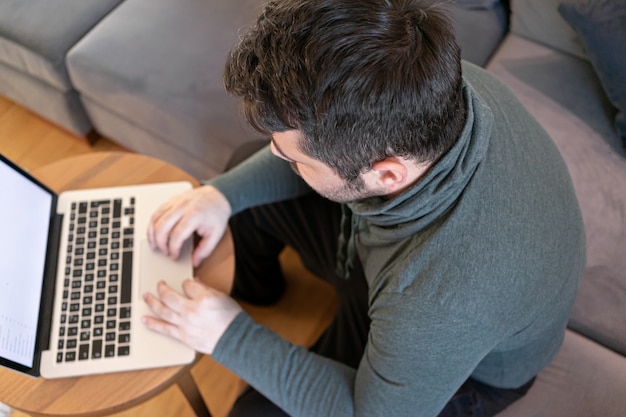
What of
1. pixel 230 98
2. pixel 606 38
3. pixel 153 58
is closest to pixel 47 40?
pixel 153 58

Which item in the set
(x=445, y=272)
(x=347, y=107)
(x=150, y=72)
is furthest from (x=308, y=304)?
(x=347, y=107)

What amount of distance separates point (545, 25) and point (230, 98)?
84cm

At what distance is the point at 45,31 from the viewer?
1.47 metres

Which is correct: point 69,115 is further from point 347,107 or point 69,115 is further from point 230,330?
point 347,107

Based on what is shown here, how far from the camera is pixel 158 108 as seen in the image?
4.47 feet

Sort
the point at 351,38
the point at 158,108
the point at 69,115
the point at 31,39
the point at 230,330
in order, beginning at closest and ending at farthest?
the point at 351,38 < the point at 230,330 < the point at 158,108 < the point at 31,39 < the point at 69,115

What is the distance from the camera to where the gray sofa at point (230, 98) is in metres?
1.08

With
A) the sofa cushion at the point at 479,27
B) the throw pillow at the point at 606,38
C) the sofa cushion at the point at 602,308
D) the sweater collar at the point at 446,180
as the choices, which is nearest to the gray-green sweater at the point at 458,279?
the sweater collar at the point at 446,180

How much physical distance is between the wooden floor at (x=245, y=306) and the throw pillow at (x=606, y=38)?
865 millimetres

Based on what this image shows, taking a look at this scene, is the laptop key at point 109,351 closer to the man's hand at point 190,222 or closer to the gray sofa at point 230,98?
the man's hand at point 190,222

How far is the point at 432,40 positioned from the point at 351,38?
0.10 m

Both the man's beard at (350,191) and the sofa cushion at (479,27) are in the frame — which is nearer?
the man's beard at (350,191)

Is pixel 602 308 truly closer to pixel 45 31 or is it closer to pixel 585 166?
pixel 585 166

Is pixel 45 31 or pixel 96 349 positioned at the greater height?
pixel 45 31
